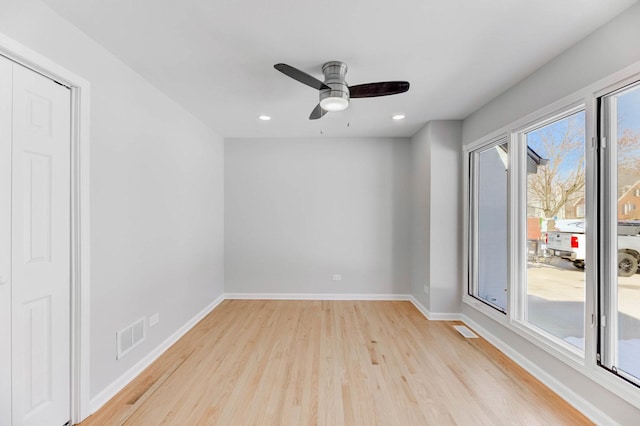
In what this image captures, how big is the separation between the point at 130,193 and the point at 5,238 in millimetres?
955

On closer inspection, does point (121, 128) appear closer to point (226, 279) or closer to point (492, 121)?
point (226, 279)

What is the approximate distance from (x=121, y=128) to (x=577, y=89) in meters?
3.44

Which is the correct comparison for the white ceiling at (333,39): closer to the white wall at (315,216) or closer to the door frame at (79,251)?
the door frame at (79,251)

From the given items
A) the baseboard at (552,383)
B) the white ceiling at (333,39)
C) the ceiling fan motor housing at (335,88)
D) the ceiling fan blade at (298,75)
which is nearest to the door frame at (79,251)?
the white ceiling at (333,39)

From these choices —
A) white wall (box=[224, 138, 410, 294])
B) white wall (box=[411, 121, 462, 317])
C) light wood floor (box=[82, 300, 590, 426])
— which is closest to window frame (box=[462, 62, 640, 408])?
light wood floor (box=[82, 300, 590, 426])

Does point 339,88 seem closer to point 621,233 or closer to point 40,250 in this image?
point 621,233

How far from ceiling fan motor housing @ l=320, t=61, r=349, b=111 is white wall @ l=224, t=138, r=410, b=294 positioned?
2.41 m

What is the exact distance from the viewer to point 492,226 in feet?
10.9

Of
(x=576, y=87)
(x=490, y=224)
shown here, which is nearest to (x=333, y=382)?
(x=490, y=224)

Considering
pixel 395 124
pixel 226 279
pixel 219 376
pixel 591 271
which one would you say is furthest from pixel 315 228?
pixel 591 271

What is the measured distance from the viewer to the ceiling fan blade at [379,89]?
2193mm

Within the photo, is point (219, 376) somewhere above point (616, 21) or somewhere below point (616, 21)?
below

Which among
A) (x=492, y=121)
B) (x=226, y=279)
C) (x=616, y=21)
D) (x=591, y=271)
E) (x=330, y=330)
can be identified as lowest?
(x=330, y=330)

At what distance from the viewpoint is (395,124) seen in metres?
4.01
